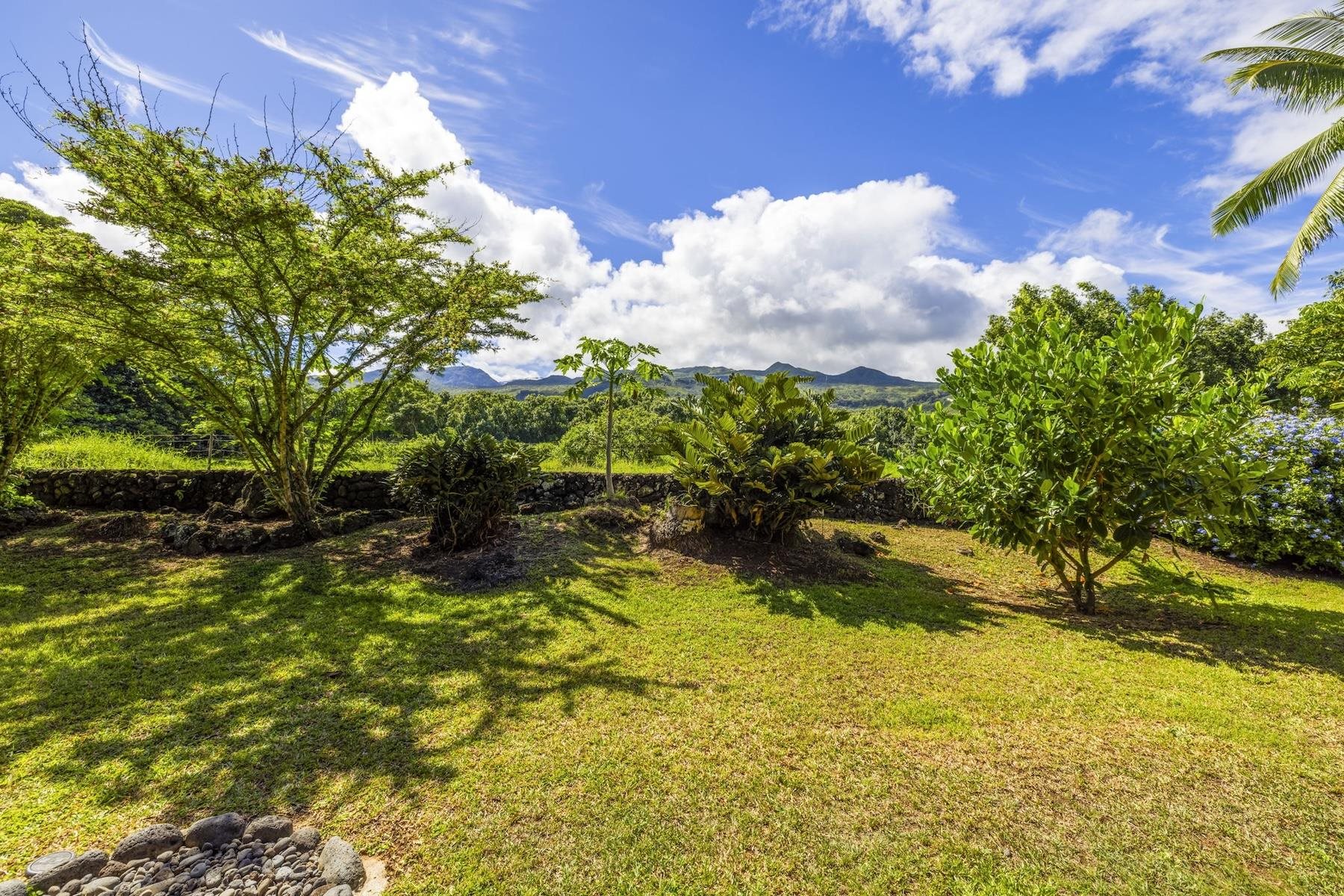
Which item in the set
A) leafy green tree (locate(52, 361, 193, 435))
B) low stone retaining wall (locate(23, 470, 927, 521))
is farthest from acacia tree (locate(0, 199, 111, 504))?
leafy green tree (locate(52, 361, 193, 435))

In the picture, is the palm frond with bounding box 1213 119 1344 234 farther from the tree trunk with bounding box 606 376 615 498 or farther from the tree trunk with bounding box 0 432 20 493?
the tree trunk with bounding box 0 432 20 493

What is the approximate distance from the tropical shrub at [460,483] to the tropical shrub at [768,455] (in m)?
2.45

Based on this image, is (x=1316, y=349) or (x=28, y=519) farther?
(x=1316, y=349)

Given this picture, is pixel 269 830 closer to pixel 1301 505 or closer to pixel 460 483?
pixel 460 483

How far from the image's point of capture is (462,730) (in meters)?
3.17

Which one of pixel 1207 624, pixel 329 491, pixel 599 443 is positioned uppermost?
pixel 599 443

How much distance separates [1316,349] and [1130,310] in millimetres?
7012

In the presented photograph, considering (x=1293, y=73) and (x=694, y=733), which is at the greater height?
(x=1293, y=73)

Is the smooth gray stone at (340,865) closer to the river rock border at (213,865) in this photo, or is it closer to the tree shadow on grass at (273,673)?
the river rock border at (213,865)

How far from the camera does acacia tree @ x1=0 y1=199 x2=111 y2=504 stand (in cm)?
568

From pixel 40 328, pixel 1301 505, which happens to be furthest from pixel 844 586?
pixel 40 328

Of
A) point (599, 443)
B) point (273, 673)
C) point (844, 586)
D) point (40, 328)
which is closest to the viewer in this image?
point (273, 673)

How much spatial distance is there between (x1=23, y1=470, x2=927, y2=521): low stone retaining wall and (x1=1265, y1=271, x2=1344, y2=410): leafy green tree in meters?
7.52

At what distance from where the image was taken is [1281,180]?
9.36m
